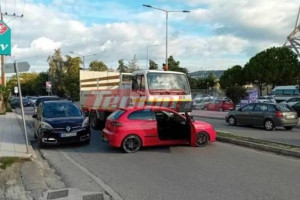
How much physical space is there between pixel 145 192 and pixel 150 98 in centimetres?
734

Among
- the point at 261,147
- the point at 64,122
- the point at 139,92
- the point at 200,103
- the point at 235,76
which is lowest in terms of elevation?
the point at 261,147

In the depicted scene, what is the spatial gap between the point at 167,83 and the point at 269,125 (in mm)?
6546

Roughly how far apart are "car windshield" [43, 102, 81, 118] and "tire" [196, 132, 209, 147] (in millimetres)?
4615

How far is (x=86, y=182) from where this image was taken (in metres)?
7.89

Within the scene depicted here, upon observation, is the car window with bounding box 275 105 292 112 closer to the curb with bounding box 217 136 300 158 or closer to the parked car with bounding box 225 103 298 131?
the parked car with bounding box 225 103 298 131

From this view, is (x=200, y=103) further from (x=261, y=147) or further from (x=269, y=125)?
(x=261, y=147)

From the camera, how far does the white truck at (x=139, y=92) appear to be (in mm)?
14211

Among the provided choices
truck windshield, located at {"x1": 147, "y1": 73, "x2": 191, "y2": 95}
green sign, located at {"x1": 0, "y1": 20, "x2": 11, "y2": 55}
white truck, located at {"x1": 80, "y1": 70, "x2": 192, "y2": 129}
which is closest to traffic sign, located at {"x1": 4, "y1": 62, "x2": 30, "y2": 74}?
green sign, located at {"x1": 0, "y1": 20, "x2": 11, "y2": 55}

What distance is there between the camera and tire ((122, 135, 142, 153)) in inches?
453

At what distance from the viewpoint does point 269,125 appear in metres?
18.4

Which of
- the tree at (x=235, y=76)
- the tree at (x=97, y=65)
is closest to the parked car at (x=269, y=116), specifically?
the tree at (x=97, y=65)

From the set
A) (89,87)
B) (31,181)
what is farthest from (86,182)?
(89,87)

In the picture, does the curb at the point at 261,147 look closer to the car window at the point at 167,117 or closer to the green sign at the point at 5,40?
the car window at the point at 167,117

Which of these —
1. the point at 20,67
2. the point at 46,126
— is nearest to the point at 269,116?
the point at 46,126
